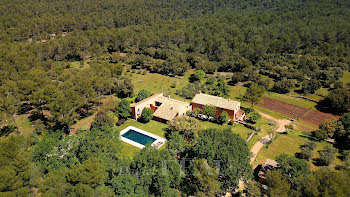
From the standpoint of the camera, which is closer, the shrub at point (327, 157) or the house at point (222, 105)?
the shrub at point (327, 157)

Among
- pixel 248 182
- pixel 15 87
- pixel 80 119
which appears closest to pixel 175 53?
pixel 80 119

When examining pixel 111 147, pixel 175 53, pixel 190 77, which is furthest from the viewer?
pixel 175 53

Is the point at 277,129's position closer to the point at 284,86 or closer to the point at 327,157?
the point at 327,157

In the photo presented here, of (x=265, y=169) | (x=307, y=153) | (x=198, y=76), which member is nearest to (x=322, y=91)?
(x=198, y=76)

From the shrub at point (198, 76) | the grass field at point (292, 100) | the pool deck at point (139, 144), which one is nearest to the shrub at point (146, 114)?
the pool deck at point (139, 144)

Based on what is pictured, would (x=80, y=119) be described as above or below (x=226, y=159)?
below

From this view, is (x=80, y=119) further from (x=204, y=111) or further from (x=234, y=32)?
Result: (x=234, y=32)

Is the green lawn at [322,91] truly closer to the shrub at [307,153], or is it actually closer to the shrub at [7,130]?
the shrub at [307,153]

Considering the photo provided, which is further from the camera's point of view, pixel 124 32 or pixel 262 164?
pixel 124 32
